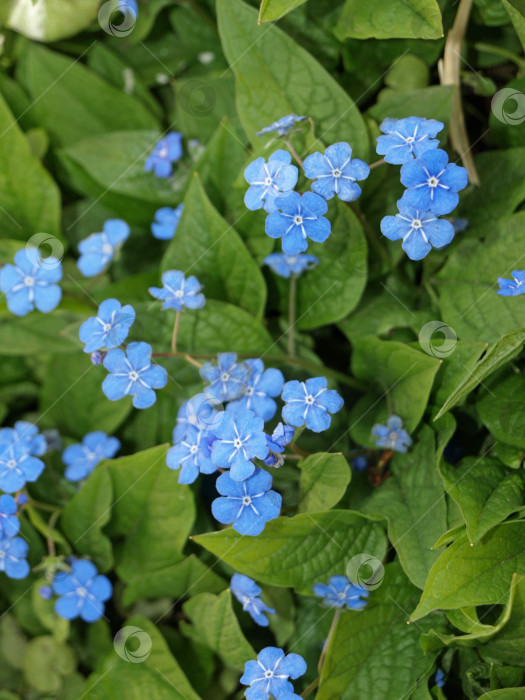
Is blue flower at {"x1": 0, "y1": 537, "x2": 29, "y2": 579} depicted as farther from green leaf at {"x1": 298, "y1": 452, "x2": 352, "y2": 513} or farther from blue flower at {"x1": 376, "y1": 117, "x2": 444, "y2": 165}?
blue flower at {"x1": 376, "y1": 117, "x2": 444, "y2": 165}

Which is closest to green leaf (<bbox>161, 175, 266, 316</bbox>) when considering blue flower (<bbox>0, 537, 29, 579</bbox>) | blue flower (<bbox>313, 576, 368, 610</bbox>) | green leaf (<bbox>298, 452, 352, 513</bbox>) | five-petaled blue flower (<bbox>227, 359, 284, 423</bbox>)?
five-petaled blue flower (<bbox>227, 359, 284, 423</bbox>)

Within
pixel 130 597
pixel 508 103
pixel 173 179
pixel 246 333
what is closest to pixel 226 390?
Answer: pixel 246 333

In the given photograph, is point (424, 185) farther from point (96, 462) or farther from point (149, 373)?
point (96, 462)

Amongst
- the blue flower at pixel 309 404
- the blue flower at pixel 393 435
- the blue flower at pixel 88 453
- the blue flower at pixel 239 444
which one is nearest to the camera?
the blue flower at pixel 239 444

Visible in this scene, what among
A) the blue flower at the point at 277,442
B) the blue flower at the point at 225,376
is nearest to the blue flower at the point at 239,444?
the blue flower at the point at 277,442

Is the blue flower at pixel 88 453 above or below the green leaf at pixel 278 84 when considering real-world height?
below

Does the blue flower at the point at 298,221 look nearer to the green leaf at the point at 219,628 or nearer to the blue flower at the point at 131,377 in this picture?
the blue flower at the point at 131,377

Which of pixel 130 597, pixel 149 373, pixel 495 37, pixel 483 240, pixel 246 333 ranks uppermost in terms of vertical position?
pixel 149 373
